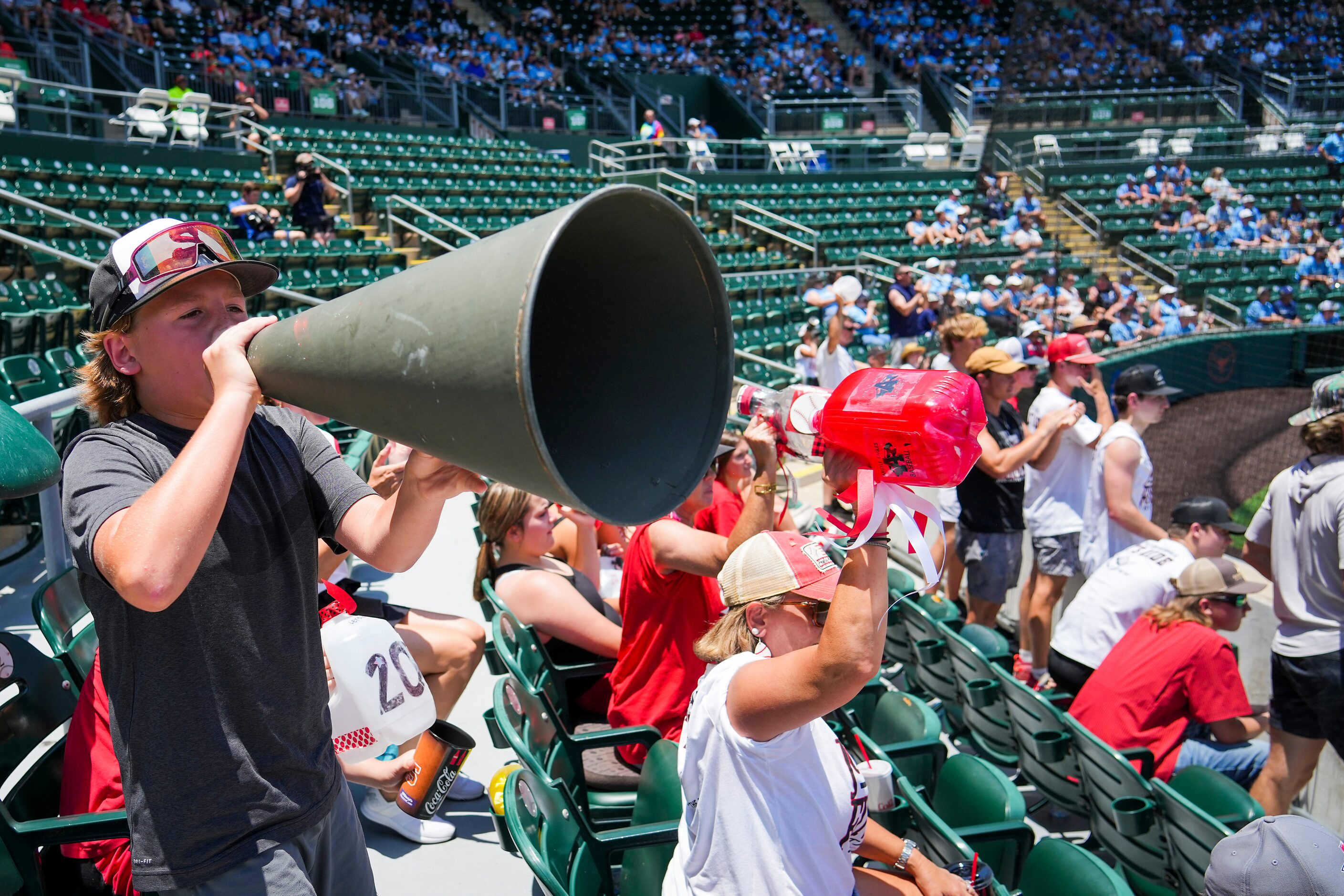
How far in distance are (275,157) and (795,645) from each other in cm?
1305

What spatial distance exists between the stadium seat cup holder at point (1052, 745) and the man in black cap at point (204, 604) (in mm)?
2280

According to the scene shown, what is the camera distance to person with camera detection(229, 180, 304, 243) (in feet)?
34.5

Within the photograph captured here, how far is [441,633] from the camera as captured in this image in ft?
10.9

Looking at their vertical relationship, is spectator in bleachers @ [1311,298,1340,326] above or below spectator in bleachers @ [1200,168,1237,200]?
below

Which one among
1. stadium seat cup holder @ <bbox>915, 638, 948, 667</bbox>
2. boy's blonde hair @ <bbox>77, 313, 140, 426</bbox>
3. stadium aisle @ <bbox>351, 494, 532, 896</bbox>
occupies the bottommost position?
stadium aisle @ <bbox>351, 494, 532, 896</bbox>

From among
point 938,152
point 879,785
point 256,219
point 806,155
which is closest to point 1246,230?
point 938,152

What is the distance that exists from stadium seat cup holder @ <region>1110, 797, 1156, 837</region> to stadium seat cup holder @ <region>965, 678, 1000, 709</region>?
0.76 meters

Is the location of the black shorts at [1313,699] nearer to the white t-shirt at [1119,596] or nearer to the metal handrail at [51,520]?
the white t-shirt at [1119,596]

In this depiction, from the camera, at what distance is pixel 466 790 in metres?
3.17

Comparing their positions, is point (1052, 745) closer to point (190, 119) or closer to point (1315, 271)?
point (190, 119)

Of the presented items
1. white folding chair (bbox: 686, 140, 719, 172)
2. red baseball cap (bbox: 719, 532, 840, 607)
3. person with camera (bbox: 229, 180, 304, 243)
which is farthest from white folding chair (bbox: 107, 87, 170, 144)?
red baseball cap (bbox: 719, 532, 840, 607)

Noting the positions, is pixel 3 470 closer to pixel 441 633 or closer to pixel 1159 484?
pixel 441 633

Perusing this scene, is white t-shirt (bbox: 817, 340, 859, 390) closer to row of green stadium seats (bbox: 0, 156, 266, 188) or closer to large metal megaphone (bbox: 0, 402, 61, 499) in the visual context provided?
large metal megaphone (bbox: 0, 402, 61, 499)

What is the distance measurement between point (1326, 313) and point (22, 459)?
1496 centimetres
